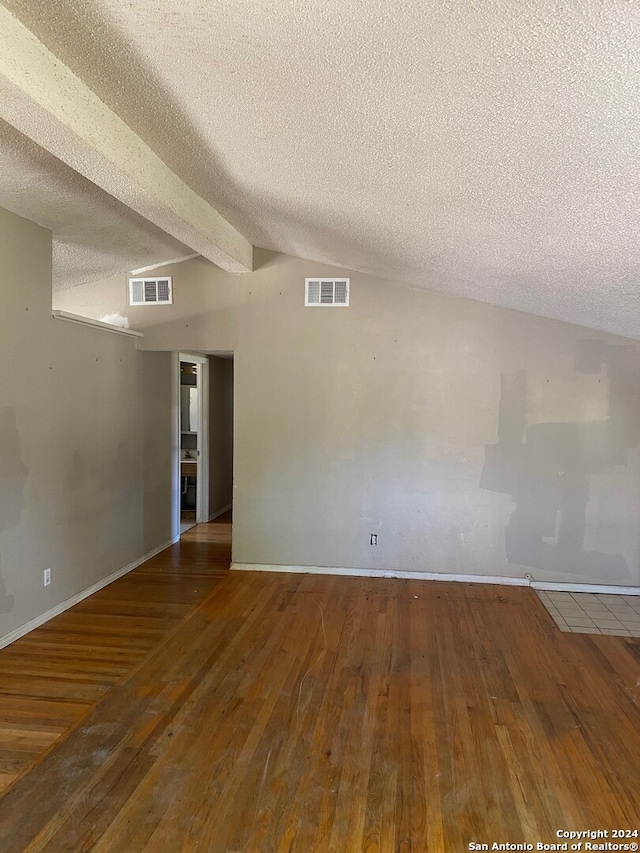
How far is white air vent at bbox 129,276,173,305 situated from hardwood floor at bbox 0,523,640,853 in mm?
2641

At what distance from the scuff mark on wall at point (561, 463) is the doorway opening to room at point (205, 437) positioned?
342 centimetres

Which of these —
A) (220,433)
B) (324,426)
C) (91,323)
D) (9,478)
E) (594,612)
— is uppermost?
(91,323)

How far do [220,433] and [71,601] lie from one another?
3224 millimetres

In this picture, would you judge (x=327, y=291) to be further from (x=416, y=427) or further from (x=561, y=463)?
(x=561, y=463)

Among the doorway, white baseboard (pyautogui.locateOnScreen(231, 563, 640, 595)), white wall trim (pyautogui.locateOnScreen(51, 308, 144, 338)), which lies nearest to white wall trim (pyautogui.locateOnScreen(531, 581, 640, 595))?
white baseboard (pyautogui.locateOnScreen(231, 563, 640, 595))

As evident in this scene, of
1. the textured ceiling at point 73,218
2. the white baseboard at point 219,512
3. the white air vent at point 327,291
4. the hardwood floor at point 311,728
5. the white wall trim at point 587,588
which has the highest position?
the textured ceiling at point 73,218

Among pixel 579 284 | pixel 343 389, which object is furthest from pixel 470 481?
pixel 579 284

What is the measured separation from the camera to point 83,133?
6.93ft

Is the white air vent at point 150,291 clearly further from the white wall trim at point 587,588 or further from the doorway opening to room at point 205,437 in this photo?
the white wall trim at point 587,588

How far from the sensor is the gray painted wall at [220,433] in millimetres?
6473

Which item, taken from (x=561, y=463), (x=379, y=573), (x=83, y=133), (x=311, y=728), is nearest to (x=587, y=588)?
(x=561, y=463)

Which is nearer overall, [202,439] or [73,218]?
[73,218]

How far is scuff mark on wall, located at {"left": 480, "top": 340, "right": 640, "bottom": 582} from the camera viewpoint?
422 cm

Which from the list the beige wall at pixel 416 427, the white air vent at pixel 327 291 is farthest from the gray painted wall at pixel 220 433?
the white air vent at pixel 327 291
